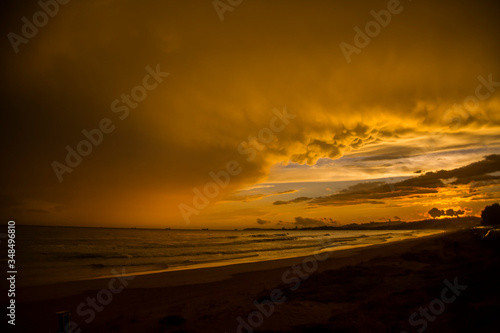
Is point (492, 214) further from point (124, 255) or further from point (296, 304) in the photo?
point (124, 255)

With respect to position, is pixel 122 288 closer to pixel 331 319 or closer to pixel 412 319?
pixel 331 319

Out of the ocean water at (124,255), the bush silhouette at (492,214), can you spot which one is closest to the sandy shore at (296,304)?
the ocean water at (124,255)

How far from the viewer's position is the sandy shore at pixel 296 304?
8.00 meters

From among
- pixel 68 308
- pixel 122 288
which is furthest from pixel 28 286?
pixel 68 308

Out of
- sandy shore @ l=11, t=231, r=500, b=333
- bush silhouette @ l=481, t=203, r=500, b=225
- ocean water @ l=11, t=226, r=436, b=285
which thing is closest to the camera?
sandy shore @ l=11, t=231, r=500, b=333

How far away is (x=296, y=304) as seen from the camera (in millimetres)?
10844

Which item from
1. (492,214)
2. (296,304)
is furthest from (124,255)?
(492,214)

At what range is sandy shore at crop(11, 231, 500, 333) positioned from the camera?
800cm

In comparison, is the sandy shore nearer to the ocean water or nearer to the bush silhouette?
the ocean water

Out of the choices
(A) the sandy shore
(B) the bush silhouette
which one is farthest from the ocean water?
(B) the bush silhouette

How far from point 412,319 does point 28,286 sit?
2032 cm

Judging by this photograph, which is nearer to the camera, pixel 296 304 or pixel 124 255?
pixel 296 304

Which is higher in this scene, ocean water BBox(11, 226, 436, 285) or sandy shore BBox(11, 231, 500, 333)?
ocean water BBox(11, 226, 436, 285)

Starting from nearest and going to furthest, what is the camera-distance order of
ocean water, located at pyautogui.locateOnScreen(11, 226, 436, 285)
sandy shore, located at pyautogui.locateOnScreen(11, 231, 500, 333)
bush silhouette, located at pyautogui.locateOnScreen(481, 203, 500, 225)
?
sandy shore, located at pyautogui.locateOnScreen(11, 231, 500, 333), ocean water, located at pyautogui.locateOnScreen(11, 226, 436, 285), bush silhouette, located at pyautogui.locateOnScreen(481, 203, 500, 225)
